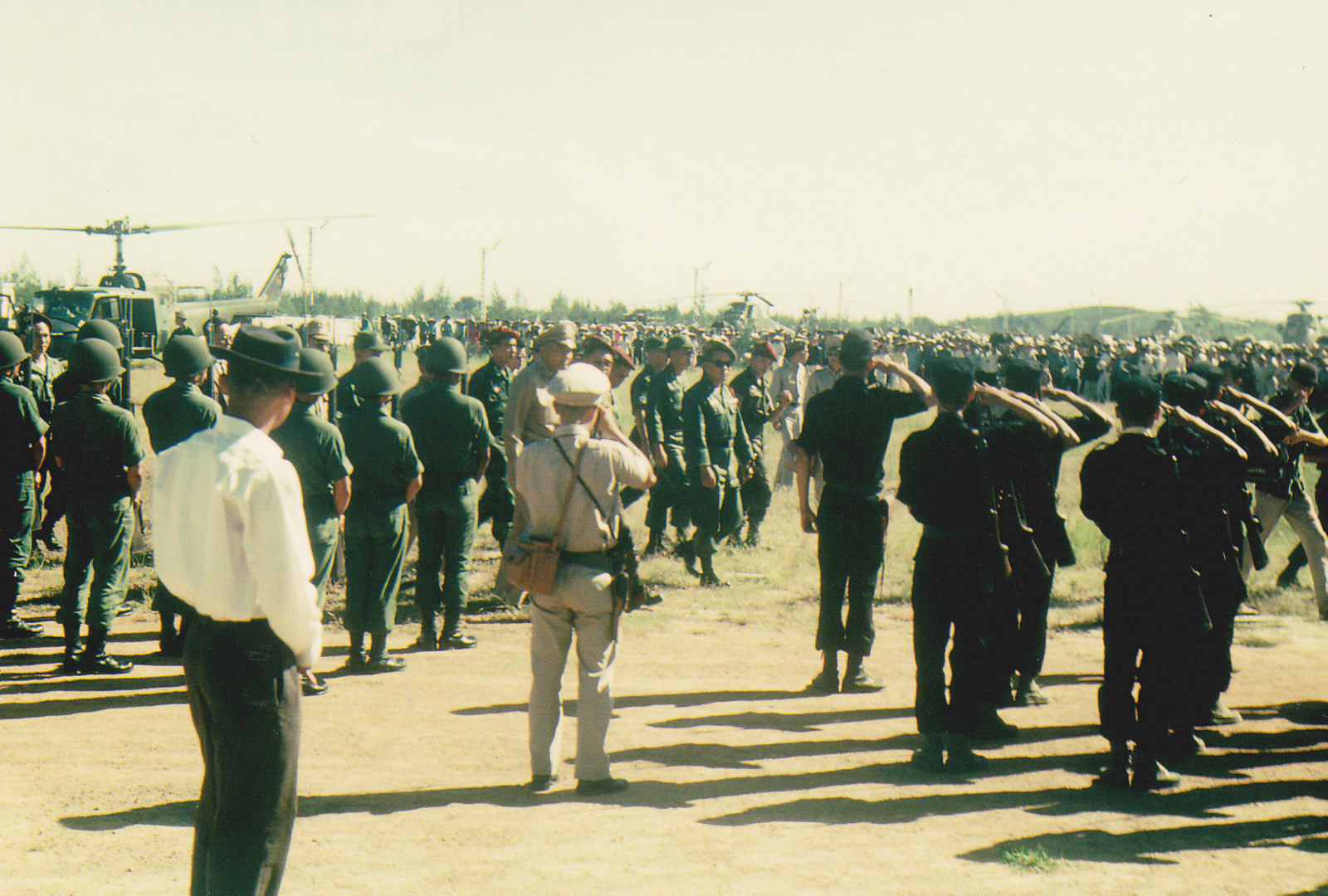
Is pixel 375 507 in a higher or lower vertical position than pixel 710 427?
lower

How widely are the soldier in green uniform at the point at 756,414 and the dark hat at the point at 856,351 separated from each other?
4.16 m

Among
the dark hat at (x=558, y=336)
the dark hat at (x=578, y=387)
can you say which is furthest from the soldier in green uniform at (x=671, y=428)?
the dark hat at (x=578, y=387)

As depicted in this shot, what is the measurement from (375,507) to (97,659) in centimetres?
193

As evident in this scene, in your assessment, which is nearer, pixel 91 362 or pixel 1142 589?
pixel 1142 589

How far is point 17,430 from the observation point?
23.4 feet

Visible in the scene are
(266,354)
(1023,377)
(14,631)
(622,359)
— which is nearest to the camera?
(266,354)

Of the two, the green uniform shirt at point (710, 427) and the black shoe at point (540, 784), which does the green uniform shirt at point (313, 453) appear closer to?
the black shoe at point (540, 784)

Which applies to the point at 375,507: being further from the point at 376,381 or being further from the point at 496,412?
the point at 496,412

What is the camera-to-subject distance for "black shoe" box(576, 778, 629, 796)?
479cm

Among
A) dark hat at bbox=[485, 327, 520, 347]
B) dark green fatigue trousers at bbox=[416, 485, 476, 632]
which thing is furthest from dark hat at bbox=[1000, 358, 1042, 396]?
dark hat at bbox=[485, 327, 520, 347]

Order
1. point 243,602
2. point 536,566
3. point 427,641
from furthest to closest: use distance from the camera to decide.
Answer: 1. point 427,641
2. point 536,566
3. point 243,602

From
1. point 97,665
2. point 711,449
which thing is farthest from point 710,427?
point 97,665

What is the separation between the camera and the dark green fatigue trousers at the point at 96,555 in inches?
256

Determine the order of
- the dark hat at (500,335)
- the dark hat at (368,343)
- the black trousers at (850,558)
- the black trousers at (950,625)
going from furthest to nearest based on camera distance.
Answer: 1. the dark hat at (500,335)
2. the dark hat at (368,343)
3. the black trousers at (850,558)
4. the black trousers at (950,625)
